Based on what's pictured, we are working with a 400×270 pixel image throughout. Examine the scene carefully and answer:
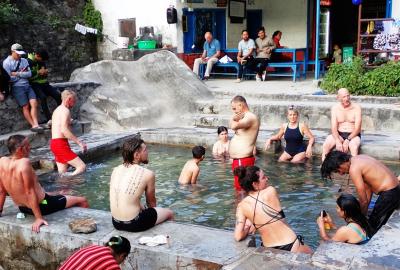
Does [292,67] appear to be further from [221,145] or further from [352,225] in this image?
[352,225]

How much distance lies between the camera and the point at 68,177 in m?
8.26

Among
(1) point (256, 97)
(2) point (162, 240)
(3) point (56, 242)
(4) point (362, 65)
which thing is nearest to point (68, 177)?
(3) point (56, 242)

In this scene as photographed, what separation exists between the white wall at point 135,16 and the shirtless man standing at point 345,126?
313 inches

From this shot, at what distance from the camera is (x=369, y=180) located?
525 centimetres

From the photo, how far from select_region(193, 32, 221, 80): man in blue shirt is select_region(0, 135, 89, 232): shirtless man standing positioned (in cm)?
1028

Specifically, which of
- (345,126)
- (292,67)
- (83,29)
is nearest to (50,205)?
(345,126)

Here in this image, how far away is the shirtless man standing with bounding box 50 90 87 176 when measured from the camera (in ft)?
27.0

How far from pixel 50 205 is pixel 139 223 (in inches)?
50.4

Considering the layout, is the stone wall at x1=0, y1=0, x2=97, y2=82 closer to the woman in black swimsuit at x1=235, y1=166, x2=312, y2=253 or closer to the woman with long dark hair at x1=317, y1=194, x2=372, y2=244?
the woman in black swimsuit at x1=235, y1=166, x2=312, y2=253

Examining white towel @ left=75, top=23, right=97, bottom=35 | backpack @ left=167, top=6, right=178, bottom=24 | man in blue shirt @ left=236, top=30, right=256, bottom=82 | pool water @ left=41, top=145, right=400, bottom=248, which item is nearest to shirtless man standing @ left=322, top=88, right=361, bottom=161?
pool water @ left=41, top=145, right=400, bottom=248

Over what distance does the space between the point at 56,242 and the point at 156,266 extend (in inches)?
47.7

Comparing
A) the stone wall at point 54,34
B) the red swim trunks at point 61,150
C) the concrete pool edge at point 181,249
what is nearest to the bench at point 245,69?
the stone wall at point 54,34

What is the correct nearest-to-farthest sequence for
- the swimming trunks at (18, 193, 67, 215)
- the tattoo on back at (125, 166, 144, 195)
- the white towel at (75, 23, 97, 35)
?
the tattoo on back at (125, 166, 144, 195), the swimming trunks at (18, 193, 67, 215), the white towel at (75, 23, 97, 35)

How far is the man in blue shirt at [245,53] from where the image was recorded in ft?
49.1
